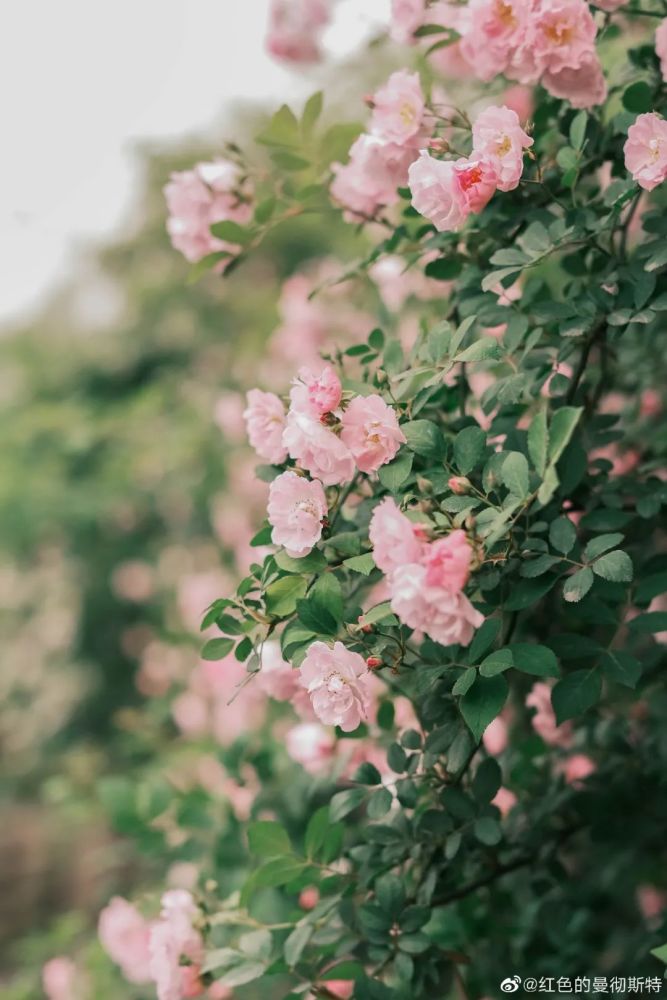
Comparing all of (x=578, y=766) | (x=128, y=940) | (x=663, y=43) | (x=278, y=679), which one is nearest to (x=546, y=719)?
(x=578, y=766)

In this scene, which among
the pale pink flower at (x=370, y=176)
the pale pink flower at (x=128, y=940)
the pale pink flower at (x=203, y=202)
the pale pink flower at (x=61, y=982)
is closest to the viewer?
the pale pink flower at (x=370, y=176)

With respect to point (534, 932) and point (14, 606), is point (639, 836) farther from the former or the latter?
point (14, 606)

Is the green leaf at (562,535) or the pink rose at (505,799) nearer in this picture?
the green leaf at (562,535)

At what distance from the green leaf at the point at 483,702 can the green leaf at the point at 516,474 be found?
0.54 feet

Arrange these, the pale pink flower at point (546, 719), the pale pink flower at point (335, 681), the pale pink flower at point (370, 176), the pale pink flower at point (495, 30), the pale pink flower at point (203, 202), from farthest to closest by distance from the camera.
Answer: the pale pink flower at point (546, 719), the pale pink flower at point (203, 202), the pale pink flower at point (370, 176), the pale pink flower at point (495, 30), the pale pink flower at point (335, 681)

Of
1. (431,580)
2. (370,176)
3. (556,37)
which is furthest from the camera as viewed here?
(370,176)

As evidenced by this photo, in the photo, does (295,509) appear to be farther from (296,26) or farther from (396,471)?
(296,26)

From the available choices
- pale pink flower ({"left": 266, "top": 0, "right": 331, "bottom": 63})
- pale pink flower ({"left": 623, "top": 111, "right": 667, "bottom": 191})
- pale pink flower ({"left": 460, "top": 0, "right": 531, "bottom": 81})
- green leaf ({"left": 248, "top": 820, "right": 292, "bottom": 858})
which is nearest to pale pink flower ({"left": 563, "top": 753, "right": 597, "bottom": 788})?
green leaf ({"left": 248, "top": 820, "right": 292, "bottom": 858})

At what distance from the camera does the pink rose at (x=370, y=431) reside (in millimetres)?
806

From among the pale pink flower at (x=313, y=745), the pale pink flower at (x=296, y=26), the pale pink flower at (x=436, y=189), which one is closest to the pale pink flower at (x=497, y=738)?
the pale pink flower at (x=313, y=745)

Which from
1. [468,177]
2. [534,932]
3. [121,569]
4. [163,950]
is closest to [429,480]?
[468,177]

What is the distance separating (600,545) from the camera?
2.70 feet

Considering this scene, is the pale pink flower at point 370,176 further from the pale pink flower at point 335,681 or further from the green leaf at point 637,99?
the pale pink flower at point 335,681

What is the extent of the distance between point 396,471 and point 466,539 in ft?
0.37
